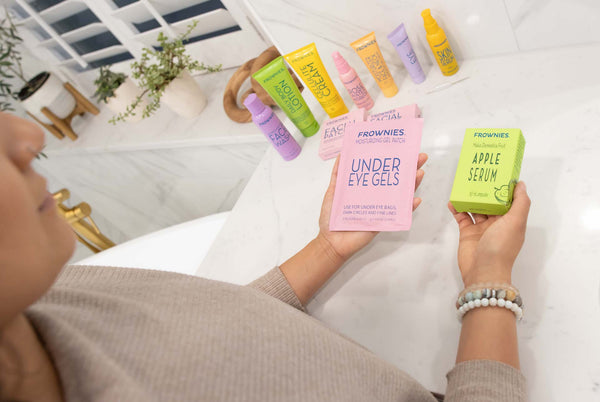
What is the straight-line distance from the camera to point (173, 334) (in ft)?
1.74

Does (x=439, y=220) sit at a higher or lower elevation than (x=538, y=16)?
lower

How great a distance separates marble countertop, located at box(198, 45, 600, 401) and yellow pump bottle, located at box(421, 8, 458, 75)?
3 cm

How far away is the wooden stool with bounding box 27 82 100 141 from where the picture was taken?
1.86 metres

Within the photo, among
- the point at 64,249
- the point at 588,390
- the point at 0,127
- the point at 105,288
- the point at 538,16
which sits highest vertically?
the point at 0,127

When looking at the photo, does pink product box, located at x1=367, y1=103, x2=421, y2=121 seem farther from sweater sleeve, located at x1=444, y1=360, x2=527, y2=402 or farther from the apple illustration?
sweater sleeve, located at x1=444, y1=360, x2=527, y2=402

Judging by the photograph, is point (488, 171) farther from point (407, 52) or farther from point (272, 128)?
point (272, 128)

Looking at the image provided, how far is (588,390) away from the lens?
539mm

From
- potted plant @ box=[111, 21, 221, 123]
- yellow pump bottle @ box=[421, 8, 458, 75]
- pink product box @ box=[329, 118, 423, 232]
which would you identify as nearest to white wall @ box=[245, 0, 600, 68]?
yellow pump bottle @ box=[421, 8, 458, 75]

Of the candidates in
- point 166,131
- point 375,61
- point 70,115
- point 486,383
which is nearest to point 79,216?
point 166,131

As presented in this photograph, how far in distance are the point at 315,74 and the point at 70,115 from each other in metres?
1.38

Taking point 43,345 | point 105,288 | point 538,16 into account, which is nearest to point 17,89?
point 105,288

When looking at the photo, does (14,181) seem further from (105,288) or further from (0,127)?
(105,288)

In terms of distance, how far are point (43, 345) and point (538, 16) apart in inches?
36.2

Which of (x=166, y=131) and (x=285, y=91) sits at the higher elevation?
(x=285, y=91)
